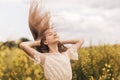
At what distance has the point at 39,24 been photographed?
413 cm

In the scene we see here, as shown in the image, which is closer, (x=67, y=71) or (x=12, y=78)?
(x=67, y=71)

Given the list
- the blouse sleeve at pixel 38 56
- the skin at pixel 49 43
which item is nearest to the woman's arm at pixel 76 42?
the skin at pixel 49 43

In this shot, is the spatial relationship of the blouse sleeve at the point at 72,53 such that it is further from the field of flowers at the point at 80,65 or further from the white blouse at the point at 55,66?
the field of flowers at the point at 80,65

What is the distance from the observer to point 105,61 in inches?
316

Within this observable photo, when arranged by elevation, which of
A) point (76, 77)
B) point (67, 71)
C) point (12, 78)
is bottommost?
point (76, 77)

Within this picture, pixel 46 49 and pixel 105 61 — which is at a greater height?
pixel 46 49

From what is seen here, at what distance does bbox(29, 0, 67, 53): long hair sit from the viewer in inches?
163

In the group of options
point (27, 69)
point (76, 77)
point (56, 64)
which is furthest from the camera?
point (76, 77)

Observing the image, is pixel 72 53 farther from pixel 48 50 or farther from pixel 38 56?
pixel 38 56

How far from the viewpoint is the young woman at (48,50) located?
4.04 meters

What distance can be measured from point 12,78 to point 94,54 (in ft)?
7.27

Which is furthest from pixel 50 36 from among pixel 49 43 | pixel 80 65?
pixel 80 65

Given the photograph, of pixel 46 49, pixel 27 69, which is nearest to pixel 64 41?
pixel 46 49

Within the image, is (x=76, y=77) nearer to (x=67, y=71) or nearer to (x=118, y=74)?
(x=118, y=74)
